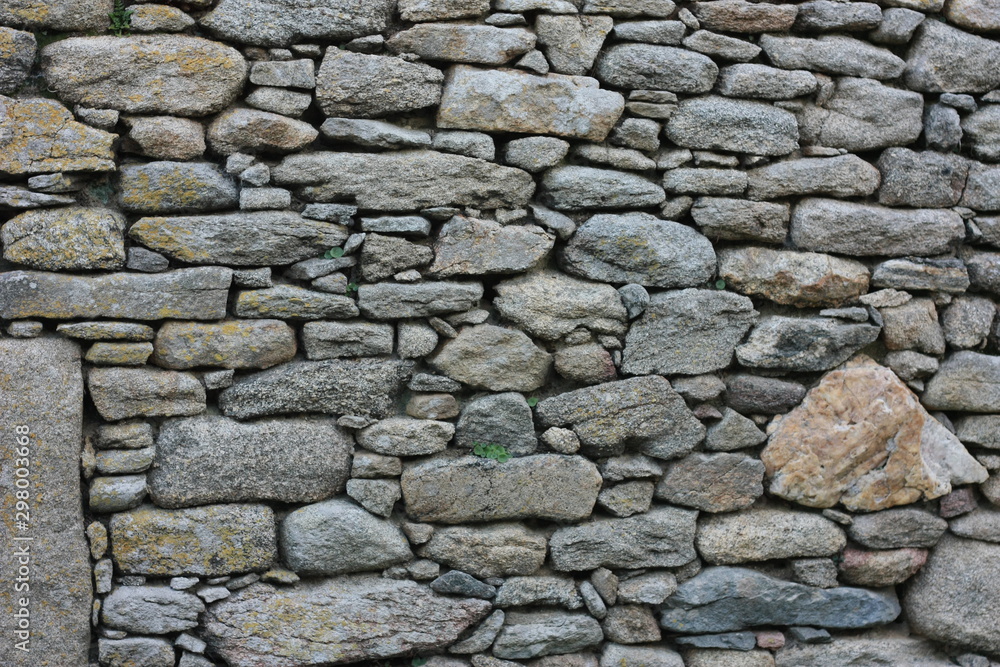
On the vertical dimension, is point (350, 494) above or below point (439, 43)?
below

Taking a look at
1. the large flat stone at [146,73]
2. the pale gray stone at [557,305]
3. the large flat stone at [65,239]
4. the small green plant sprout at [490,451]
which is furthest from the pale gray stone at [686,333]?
the large flat stone at [65,239]

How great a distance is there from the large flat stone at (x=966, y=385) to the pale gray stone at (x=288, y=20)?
277 cm

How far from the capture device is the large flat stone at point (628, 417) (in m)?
3.22

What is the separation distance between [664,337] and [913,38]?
5.77ft

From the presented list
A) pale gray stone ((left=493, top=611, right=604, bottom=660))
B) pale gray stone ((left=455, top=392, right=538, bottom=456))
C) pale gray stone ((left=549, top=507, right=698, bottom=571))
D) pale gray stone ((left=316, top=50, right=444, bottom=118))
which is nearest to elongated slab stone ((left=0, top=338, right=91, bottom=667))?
pale gray stone ((left=316, top=50, right=444, bottom=118))

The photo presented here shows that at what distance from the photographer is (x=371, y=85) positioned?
119 inches

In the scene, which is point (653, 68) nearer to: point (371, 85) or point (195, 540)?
point (371, 85)

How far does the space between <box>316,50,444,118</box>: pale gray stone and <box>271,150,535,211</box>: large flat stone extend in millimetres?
169

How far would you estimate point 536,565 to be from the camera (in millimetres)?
3184

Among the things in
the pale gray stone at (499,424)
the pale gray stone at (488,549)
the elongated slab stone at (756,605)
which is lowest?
the elongated slab stone at (756,605)

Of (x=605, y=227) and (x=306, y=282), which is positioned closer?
(x=306, y=282)

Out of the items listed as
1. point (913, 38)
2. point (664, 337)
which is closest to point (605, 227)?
point (664, 337)

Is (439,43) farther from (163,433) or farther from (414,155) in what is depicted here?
(163,433)

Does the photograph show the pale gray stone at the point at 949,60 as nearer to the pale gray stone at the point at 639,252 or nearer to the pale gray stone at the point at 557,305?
the pale gray stone at the point at 639,252
